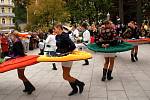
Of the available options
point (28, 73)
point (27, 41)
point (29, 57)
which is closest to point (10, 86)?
point (29, 57)

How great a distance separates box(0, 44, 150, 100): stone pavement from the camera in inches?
368

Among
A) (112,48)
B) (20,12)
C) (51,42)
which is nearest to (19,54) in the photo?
(112,48)

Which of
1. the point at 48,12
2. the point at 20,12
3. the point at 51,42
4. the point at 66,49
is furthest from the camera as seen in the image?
the point at 20,12

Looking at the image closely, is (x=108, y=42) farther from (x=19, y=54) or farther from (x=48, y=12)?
(x=48, y=12)

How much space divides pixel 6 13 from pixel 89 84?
102 meters

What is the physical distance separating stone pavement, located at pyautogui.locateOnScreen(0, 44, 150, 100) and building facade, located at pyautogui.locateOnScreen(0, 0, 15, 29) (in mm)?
95449

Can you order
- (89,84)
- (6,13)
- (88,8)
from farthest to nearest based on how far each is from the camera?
(6,13) < (88,8) < (89,84)

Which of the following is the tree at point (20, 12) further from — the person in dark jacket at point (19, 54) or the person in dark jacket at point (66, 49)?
the person in dark jacket at point (66, 49)

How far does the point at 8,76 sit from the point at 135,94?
5413 mm

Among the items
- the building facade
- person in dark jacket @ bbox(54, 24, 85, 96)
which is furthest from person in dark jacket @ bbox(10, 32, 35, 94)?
the building facade

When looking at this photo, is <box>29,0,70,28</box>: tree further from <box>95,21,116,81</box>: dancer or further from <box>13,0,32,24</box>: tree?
<box>95,21,116,81</box>: dancer

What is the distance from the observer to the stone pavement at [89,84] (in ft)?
30.7

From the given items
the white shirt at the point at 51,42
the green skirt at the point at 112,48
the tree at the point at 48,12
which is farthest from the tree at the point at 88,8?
the green skirt at the point at 112,48

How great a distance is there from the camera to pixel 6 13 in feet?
361
